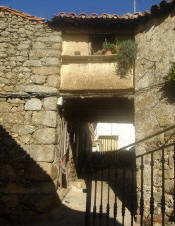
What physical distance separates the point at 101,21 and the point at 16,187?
5.16m

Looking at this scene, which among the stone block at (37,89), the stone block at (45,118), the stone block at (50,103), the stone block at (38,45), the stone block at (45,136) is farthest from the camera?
the stone block at (38,45)

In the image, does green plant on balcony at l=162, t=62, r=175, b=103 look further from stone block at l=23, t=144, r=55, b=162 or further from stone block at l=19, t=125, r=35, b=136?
stone block at l=19, t=125, r=35, b=136

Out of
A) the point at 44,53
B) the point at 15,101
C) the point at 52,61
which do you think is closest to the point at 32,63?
the point at 44,53

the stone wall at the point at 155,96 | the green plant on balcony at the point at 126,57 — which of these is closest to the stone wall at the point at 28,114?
the green plant on balcony at the point at 126,57

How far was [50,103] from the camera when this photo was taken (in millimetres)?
6574

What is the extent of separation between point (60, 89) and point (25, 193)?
2844mm

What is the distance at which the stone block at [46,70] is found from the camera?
22.5 ft

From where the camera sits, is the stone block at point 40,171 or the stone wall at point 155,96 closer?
the stone wall at point 155,96

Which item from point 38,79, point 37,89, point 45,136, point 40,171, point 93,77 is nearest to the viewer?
point 40,171

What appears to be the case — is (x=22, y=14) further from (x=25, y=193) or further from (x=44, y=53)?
(x=25, y=193)

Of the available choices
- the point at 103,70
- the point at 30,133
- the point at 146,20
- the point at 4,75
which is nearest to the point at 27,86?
the point at 4,75

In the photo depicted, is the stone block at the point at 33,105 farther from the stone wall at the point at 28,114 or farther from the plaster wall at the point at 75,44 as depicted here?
the plaster wall at the point at 75,44

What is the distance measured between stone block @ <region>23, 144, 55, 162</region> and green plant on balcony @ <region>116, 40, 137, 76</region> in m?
2.82

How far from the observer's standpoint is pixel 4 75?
22.5ft
